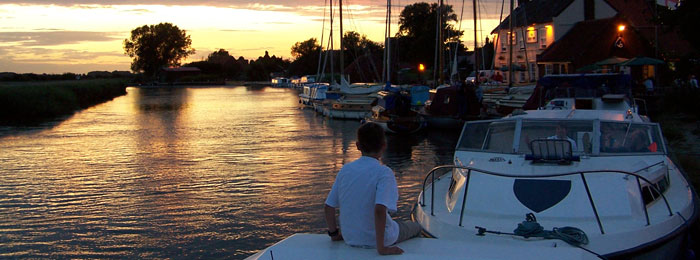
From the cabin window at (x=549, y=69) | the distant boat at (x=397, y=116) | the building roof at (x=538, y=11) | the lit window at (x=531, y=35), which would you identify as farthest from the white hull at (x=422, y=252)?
the lit window at (x=531, y=35)

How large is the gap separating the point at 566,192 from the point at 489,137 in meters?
2.64

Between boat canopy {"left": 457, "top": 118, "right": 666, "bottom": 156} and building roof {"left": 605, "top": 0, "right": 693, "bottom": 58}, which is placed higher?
building roof {"left": 605, "top": 0, "right": 693, "bottom": 58}

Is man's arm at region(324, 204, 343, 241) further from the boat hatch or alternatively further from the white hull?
the boat hatch

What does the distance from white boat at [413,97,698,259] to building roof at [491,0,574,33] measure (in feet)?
135

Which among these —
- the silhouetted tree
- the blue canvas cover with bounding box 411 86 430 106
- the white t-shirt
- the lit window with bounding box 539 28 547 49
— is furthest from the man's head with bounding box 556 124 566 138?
the silhouetted tree

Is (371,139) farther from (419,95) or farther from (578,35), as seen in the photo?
(578,35)

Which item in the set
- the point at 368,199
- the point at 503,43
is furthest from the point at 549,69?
the point at 368,199

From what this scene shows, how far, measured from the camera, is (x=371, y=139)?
5.62 metres

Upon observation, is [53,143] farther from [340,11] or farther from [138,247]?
[340,11]

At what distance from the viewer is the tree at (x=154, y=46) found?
17925cm

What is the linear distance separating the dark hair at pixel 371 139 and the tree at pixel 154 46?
180946 millimetres

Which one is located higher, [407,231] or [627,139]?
[627,139]

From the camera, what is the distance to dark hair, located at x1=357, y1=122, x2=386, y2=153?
5.63 meters

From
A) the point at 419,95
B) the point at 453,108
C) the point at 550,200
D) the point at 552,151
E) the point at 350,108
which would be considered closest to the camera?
the point at 550,200
